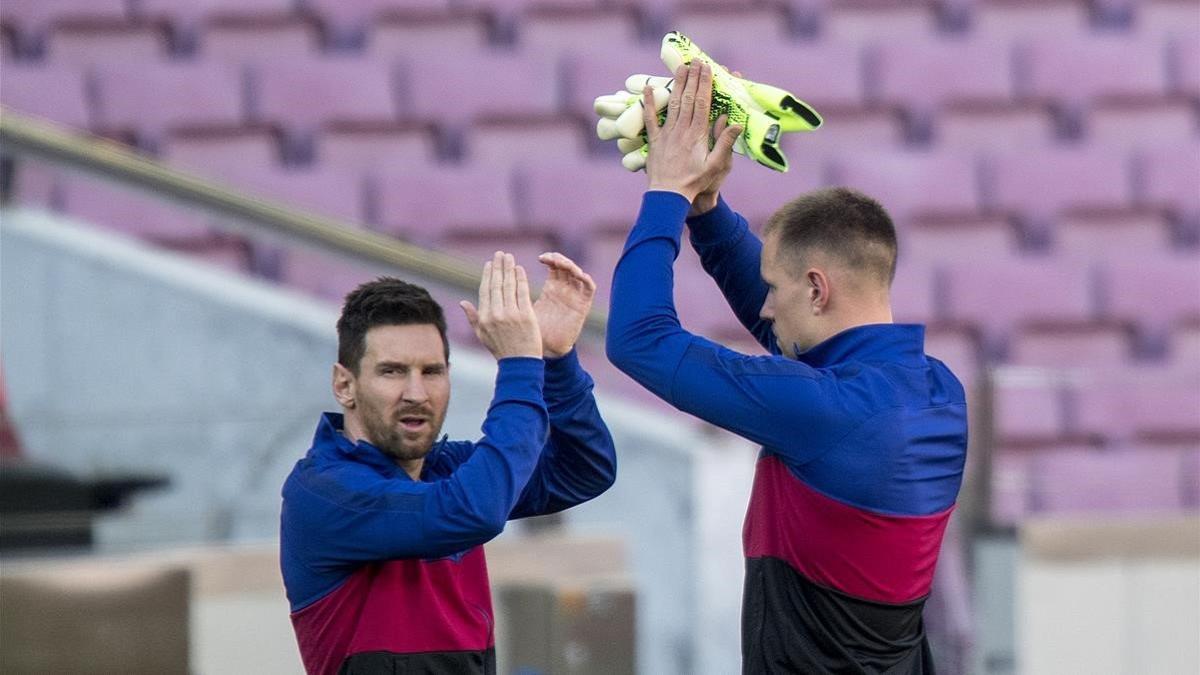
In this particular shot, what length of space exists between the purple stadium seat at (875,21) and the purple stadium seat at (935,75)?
12 cm

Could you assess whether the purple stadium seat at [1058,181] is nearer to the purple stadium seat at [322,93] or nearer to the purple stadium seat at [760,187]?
the purple stadium seat at [760,187]

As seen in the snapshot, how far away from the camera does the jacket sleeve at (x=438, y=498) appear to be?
1907 millimetres

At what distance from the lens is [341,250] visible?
3.49m

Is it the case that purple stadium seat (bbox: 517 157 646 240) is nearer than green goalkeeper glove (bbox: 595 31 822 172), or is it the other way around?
green goalkeeper glove (bbox: 595 31 822 172)

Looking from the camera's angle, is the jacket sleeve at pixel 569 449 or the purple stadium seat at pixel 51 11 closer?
the jacket sleeve at pixel 569 449

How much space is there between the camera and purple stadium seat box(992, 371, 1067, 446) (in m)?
3.72

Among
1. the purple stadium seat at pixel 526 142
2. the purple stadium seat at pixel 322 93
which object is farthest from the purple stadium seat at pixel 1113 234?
the purple stadium seat at pixel 322 93

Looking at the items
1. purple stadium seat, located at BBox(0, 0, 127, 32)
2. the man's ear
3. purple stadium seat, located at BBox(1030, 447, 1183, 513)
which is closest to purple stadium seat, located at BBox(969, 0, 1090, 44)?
purple stadium seat, located at BBox(1030, 447, 1183, 513)

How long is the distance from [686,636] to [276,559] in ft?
2.70

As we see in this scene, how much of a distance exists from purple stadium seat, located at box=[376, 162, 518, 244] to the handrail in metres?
1.51

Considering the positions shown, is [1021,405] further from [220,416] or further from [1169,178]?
[1169,178]

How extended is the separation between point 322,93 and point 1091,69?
7.94 feet

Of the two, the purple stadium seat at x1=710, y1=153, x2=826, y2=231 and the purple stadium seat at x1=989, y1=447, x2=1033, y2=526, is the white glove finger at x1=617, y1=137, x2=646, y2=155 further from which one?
the purple stadium seat at x1=710, y1=153, x2=826, y2=231

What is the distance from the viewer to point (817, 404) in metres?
2.03
